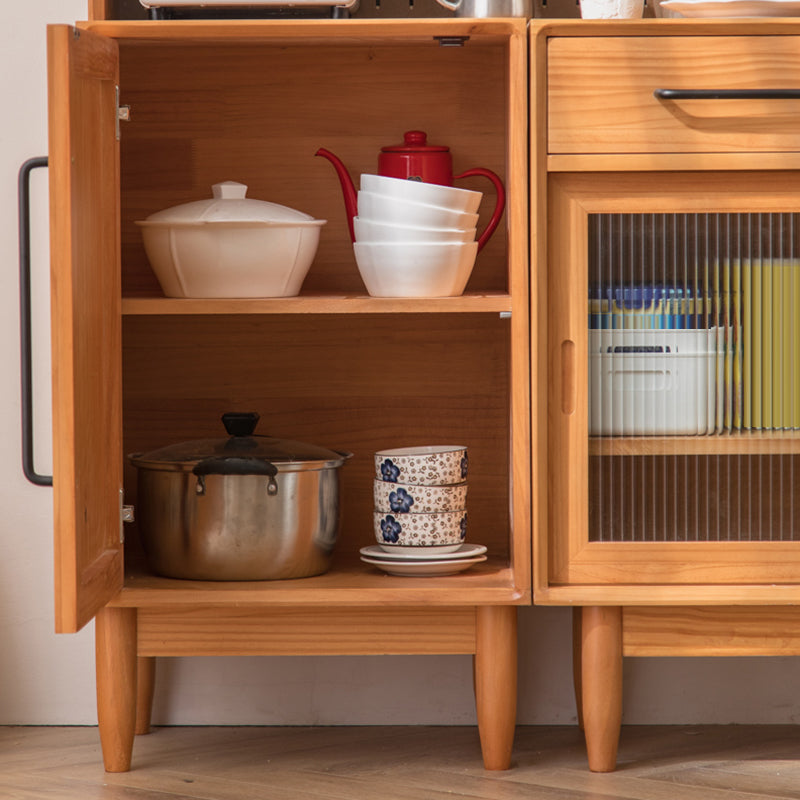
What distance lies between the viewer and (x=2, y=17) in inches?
75.4

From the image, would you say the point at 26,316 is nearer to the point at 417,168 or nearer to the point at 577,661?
the point at 417,168

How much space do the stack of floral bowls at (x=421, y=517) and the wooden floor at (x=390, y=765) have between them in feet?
0.97

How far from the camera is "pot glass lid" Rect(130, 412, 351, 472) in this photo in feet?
5.60

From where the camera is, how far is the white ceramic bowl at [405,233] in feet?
5.50

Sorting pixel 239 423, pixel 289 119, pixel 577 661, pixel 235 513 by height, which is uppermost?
Answer: pixel 289 119

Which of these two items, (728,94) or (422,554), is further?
(422,554)

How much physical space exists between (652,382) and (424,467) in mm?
345

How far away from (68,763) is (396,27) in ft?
3.80

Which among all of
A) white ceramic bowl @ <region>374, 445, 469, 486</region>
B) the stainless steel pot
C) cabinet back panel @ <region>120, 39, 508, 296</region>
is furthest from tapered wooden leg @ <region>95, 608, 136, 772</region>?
cabinet back panel @ <region>120, 39, 508, 296</region>

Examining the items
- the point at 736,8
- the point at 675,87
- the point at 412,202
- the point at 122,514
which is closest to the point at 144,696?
the point at 122,514

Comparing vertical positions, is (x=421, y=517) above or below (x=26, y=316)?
below

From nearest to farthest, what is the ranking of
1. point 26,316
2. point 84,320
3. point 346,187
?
point 84,320 → point 346,187 → point 26,316

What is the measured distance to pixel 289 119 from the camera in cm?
193

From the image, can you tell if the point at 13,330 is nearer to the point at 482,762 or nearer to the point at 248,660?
the point at 248,660
